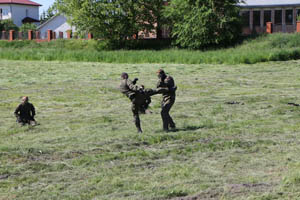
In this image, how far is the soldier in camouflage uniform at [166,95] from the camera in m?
11.7

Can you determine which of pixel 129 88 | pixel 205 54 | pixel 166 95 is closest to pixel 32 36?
pixel 205 54

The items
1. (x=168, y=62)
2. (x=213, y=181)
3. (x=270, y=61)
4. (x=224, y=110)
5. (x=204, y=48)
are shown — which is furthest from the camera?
(x=204, y=48)

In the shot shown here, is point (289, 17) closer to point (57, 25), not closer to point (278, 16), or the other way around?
point (278, 16)

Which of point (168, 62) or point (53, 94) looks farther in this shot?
point (168, 62)

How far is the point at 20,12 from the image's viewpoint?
93312 millimetres

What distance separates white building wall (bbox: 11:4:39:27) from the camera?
302 feet

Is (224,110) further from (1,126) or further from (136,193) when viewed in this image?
(136,193)

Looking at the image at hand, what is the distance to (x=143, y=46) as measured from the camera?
170 ft

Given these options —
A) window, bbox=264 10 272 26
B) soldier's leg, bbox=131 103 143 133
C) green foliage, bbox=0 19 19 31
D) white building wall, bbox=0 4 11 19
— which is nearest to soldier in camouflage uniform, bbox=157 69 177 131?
soldier's leg, bbox=131 103 143 133

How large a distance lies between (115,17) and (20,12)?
46.6 meters

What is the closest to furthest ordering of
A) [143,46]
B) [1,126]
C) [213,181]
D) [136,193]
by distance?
1. [136,193]
2. [213,181]
3. [1,126]
4. [143,46]

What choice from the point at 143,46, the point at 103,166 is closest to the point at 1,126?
the point at 103,166

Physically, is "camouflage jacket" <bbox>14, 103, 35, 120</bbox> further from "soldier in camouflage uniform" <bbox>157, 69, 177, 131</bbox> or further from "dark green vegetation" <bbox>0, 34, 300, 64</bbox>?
"dark green vegetation" <bbox>0, 34, 300, 64</bbox>

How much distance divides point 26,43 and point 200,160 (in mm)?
51985
